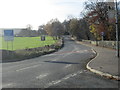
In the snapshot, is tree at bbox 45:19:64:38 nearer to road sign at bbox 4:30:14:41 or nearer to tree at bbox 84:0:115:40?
tree at bbox 84:0:115:40

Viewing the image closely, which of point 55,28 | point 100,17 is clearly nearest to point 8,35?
point 100,17

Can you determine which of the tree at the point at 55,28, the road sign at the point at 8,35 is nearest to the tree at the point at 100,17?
the road sign at the point at 8,35

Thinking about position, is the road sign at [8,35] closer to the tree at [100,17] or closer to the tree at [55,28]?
the tree at [100,17]

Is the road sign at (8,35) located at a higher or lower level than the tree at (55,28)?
lower

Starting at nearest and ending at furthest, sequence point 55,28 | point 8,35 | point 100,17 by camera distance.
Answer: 1. point 8,35
2. point 100,17
3. point 55,28

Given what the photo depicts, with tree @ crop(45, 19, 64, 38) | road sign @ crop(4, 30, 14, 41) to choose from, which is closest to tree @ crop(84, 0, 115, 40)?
road sign @ crop(4, 30, 14, 41)

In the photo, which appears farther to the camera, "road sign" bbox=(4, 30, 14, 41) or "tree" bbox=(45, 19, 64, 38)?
"tree" bbox=(45, 19, 64, 38)

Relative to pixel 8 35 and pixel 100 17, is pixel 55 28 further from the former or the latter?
pixel 8 35

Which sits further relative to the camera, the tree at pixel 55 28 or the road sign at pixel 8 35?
the tree at pixel 55 28

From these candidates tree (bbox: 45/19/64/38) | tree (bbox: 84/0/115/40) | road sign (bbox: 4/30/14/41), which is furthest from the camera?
tree (bbox: 45/19/64/38)

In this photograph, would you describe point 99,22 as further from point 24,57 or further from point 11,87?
point 11,87

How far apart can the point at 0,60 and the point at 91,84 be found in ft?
49.0

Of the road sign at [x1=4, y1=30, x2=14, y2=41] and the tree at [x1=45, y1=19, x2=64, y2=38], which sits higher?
the tree at [x1=45, y1=19, x2=64, y2=38]

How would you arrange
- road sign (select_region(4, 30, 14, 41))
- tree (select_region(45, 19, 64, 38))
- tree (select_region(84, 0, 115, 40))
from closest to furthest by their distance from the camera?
road sign (select_region(4, 30, 14, 41))
tree (select_region(84, 0, 115, 40))
tree (select_region(45, 19, 64, 38))
